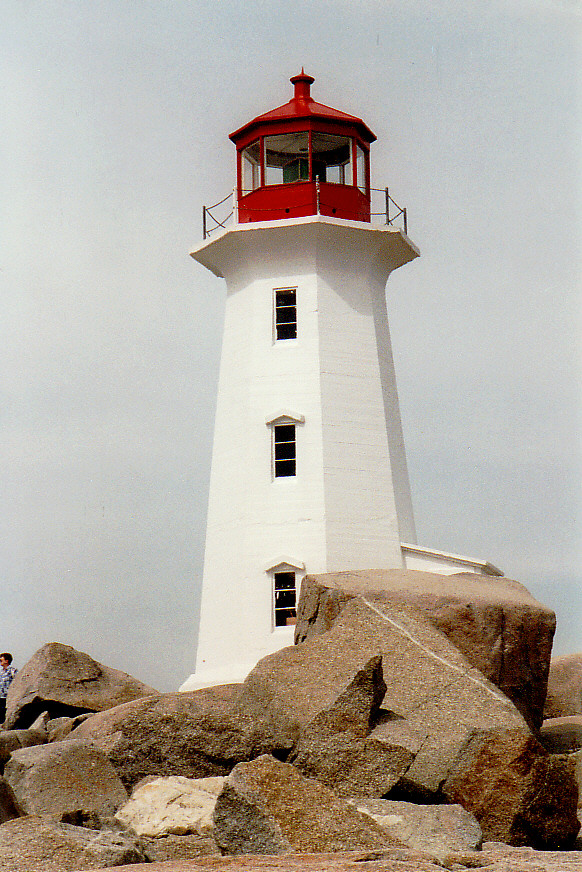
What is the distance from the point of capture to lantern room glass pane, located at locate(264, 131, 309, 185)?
2088cm

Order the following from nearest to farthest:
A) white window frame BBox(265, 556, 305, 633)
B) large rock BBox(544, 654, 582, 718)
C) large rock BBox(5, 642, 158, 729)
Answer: large rock BBox(544, 654, 582, 718)
large rock BBox(5, 642, 158, 729)
white window frame BBox(265, 556, 305, 633)

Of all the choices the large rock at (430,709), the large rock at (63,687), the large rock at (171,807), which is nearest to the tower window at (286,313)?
the large rock at (63,687)

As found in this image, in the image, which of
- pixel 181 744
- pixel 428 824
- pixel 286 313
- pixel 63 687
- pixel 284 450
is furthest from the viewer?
pixel 286 313

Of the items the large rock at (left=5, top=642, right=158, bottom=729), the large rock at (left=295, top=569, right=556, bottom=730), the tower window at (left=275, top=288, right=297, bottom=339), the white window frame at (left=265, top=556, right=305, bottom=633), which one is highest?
the tower window at (left=275, top=288, right=297, bottom=339)

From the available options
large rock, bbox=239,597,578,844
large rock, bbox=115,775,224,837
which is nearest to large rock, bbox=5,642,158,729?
large rock, bbox=239,597,578,844

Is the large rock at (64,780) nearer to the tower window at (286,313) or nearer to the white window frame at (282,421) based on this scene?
the white window frame at (282,421)

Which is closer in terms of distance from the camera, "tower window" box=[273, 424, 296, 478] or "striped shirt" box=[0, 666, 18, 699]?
"striped shirt" box=[0, 666, 18, 699]

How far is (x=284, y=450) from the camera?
770 inches

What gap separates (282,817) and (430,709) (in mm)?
3019

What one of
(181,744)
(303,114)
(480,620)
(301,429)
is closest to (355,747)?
(181,744)

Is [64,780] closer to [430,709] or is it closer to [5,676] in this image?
[430,709]

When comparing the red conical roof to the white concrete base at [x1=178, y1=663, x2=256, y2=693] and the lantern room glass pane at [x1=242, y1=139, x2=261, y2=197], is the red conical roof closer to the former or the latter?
the lantern room glass pane at [x1=242, y1=139, x2=261, y2=197]

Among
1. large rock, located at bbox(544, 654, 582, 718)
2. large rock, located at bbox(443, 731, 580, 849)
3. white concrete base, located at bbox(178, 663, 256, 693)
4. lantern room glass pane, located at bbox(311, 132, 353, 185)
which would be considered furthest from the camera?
lantern room glass pane, located at bbox(311, 132, 353, 185)

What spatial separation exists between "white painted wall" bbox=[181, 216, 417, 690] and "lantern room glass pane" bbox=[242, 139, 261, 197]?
4.63ft
